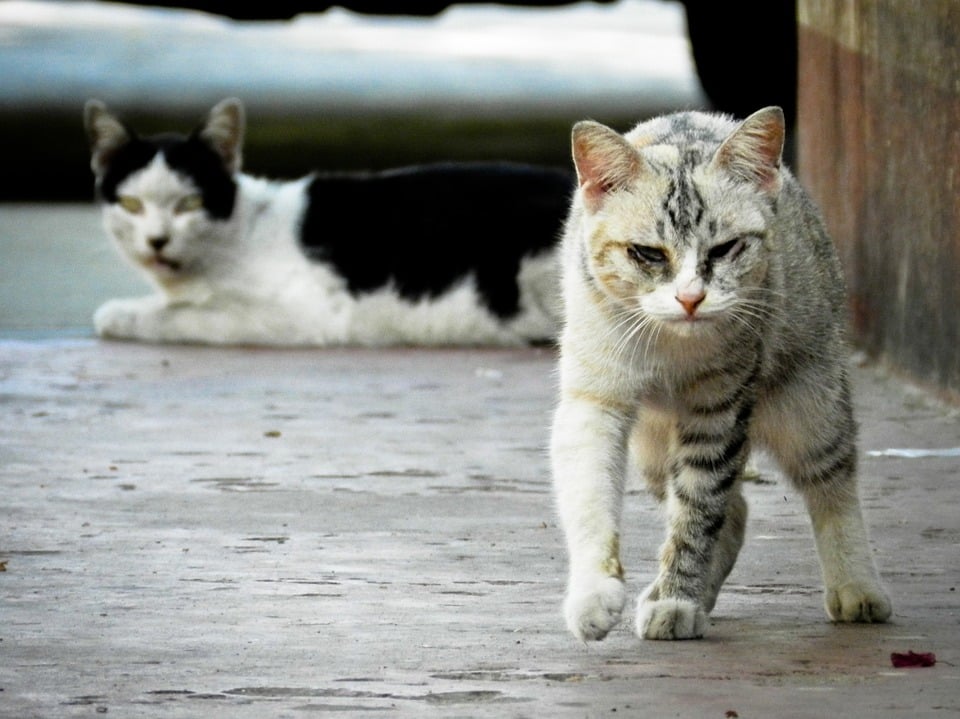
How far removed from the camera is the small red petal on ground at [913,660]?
11.7ft

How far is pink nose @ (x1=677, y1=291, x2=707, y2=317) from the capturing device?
12.6ft

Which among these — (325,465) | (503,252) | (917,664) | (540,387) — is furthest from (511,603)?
(503,252)

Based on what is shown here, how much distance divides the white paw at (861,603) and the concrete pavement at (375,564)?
0.04m

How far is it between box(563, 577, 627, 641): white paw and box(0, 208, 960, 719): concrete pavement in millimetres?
65

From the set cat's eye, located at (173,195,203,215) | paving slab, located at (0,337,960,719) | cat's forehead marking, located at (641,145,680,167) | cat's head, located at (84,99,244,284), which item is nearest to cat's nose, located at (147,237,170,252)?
cat's head, located at (84,99,244,284)

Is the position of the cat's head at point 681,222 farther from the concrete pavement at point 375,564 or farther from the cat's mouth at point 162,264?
the cat's mouth at point 162,264

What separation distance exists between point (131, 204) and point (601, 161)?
4.71 metres

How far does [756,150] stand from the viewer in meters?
4.06

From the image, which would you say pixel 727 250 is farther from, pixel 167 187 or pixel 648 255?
pixel 167 187

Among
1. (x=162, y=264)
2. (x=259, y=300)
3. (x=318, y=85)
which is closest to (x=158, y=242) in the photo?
(x=162, y=264)

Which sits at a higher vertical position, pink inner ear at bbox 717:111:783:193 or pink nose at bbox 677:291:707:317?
pink inner ear at bbox 717:111:783:193

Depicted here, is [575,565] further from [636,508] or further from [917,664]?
[636,508]

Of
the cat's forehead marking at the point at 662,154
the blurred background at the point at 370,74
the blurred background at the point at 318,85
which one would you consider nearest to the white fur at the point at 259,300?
the blurred background at the point at 318,85

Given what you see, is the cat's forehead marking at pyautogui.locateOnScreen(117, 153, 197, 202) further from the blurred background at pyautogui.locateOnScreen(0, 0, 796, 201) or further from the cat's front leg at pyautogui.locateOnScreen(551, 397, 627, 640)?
the blurred background at pyautogui.locateOnScreen(0, 0, 796, 201)
